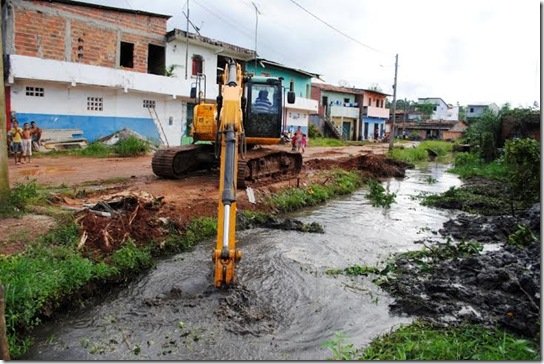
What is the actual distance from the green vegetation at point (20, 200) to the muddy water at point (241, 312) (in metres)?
3.13

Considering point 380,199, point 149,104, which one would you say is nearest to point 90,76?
point 149,104

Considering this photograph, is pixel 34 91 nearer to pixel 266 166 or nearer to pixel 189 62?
pixel 189 62

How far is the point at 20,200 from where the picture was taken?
31.6ft

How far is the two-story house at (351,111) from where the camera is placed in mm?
51750

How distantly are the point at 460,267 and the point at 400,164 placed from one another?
64.8ft

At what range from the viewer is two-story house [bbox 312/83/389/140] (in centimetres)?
5175

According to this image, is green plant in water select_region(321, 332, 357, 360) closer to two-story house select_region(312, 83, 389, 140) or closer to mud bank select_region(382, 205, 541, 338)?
mud bank select_region(382, 205, 541, 338)

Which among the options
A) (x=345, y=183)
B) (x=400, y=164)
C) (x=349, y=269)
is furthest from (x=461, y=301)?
(x=400, y=164)

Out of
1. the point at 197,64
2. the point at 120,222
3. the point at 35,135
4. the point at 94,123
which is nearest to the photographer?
the point at 120,222

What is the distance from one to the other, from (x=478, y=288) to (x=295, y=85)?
120 feet

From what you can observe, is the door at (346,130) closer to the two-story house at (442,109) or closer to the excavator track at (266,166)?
the excavator track at (266,166)

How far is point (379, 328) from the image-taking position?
6.50 meters

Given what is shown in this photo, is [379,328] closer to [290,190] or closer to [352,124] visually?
[290,190]

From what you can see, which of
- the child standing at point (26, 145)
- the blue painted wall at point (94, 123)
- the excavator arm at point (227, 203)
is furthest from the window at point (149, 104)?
the excavator arm at point (227, 203)
